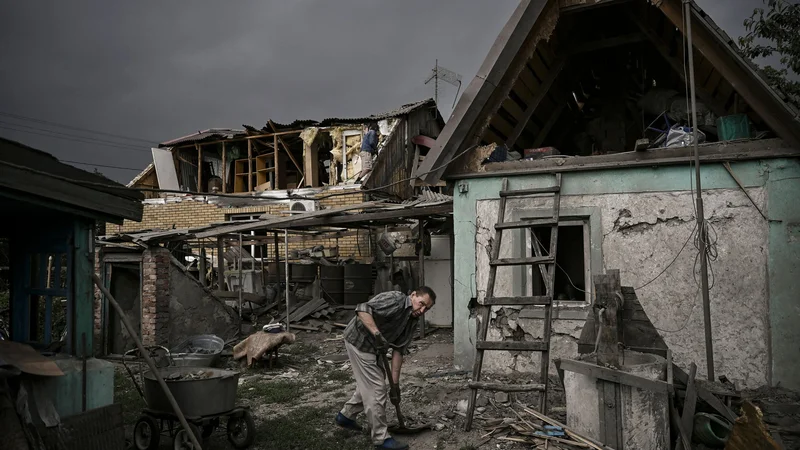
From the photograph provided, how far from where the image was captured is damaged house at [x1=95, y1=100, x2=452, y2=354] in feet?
36.5

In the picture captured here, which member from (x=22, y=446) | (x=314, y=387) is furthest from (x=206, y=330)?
(x=22, y=446)

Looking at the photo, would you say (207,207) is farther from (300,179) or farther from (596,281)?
(596,281)

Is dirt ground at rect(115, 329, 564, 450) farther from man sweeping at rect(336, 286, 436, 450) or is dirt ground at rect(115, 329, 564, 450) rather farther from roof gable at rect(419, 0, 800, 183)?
roof gable at rect(419, 0, 800, 183)

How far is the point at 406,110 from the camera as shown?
1789 centimetres

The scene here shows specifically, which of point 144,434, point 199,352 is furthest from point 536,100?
point 144,434

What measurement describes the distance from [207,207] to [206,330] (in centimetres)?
857

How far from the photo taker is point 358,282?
14961 mm

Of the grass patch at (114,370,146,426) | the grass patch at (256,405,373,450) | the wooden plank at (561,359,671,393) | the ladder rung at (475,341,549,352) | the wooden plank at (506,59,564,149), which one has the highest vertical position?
the wooden plank at (506,59,564,149)

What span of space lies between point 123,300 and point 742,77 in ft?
38.5

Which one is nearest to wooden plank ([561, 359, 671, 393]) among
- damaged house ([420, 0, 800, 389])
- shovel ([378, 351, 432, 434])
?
damaged house ([420, 0, 800, 389])

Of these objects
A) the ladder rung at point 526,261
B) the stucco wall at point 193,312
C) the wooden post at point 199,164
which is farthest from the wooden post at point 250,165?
the ladder rung at point 526,261

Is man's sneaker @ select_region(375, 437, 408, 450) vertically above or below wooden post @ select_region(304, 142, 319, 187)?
below

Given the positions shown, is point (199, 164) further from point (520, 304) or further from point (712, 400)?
point (712, 400)

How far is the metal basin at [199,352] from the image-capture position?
853 cm
